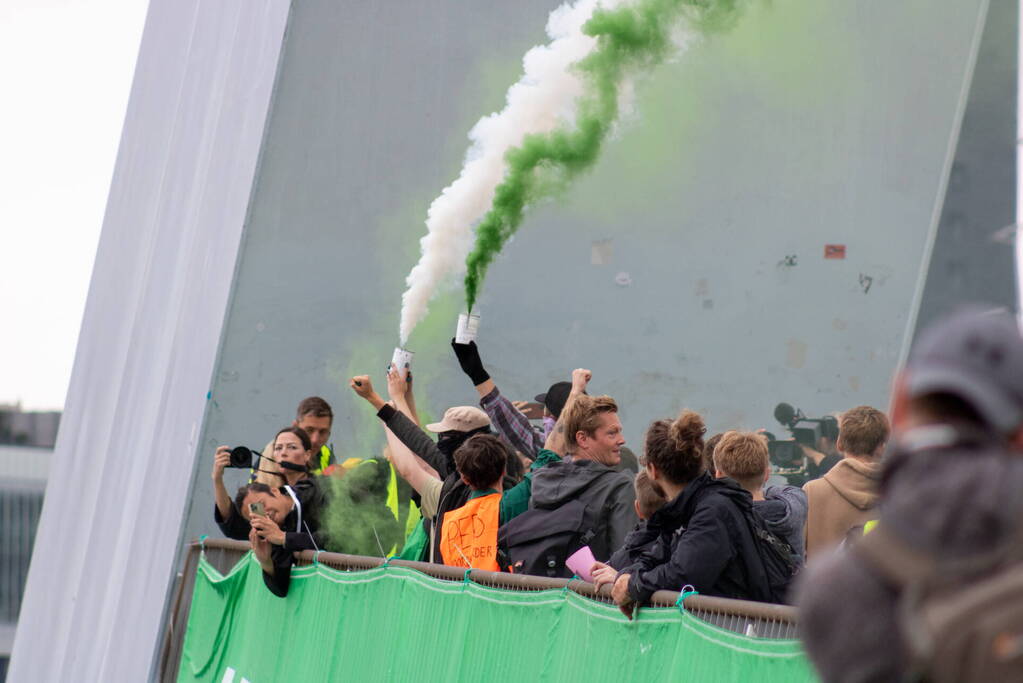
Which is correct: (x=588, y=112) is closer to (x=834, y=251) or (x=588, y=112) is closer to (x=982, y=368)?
(x=834, y=251)

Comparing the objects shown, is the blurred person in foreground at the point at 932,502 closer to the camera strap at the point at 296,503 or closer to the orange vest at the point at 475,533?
the orange vest at the point at 475,533

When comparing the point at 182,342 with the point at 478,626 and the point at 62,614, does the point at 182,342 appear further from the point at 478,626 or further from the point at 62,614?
the point at 478,626

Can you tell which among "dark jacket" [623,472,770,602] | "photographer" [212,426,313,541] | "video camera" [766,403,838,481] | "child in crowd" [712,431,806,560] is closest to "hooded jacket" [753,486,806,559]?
"child in crowd" [712,431,806,560]

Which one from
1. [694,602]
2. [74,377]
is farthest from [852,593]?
[74,377]

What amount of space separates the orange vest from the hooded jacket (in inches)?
46.2

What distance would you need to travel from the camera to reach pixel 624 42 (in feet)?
28.4

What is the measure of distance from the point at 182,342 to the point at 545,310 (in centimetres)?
344

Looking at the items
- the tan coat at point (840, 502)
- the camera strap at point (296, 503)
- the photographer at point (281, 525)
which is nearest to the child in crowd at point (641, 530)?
the tan coat at point (840, 502)

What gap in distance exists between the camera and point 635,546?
4.32 meters

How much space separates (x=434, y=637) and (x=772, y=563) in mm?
1697

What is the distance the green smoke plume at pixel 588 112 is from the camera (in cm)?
854

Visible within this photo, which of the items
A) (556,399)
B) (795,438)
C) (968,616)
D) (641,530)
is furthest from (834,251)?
(968,616)

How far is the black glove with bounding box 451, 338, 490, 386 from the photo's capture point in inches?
256

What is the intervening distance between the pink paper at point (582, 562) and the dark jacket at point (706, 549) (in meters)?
0.41
